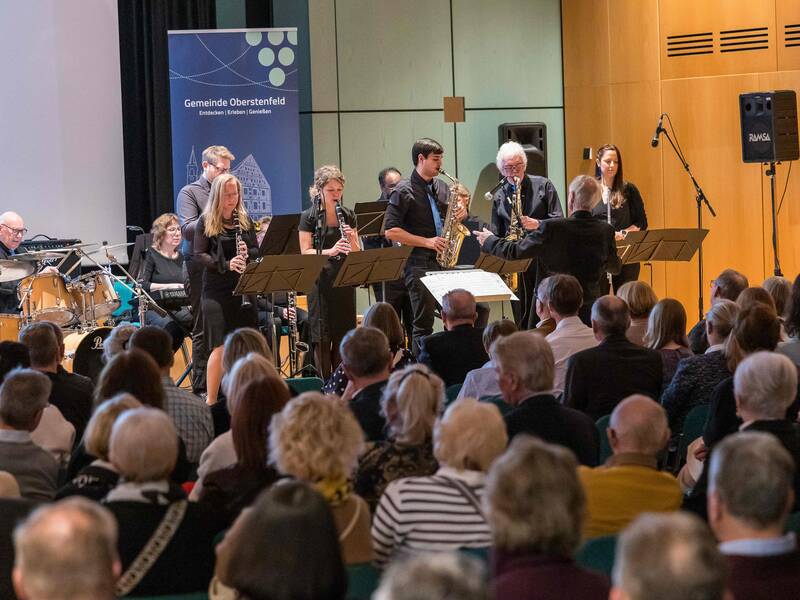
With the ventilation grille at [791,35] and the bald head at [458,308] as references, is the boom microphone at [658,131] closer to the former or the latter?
the ventilation grille at [791,35]

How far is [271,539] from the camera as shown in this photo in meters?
2.20

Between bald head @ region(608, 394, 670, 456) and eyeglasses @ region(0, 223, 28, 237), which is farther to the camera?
eyeglasses @ region(0, 223, 28, 237)

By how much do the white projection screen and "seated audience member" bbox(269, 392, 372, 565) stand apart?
8113 millimetres

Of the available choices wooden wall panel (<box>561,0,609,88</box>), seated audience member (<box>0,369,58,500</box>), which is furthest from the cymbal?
wooden wall panel (<box>561,0,609,88</box>)

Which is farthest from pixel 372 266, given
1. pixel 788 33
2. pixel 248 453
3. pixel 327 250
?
pixel 788 33

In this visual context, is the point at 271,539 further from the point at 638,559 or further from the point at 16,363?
the point at 16,363

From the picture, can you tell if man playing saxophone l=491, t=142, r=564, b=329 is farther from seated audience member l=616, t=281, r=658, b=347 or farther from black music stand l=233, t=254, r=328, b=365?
seated audience member l=616, t=281, r=658, b=347

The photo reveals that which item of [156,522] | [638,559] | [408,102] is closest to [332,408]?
[156,522]

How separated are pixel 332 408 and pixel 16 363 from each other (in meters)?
2.41

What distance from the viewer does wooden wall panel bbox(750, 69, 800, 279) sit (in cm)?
1078

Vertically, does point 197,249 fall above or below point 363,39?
below

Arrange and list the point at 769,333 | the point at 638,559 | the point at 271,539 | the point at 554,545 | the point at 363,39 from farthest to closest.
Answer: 1. the point at 363,39
2. the point at 769,333
3. the point at 554,545
4. the point at 271,539
5. the point at 638,559

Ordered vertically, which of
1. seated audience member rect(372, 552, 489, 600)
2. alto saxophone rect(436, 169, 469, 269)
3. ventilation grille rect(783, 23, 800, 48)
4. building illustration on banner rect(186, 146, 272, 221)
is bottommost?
seated audience member rect(372, 552, 489, 600)

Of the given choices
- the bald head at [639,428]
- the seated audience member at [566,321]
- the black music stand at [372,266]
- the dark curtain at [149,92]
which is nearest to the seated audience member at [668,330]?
the seated audience member at [566,321]
